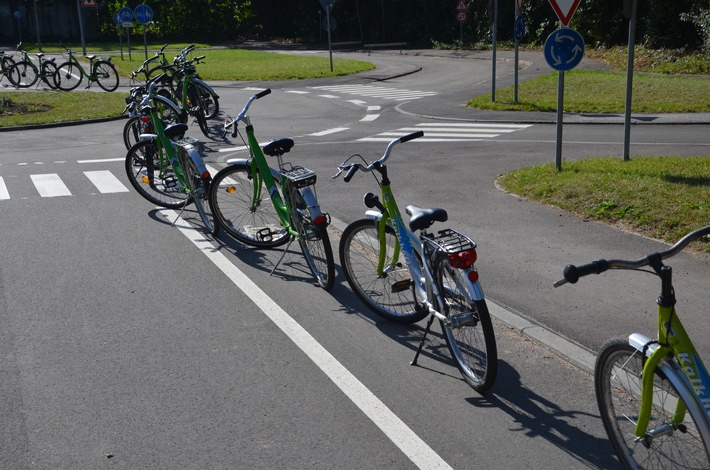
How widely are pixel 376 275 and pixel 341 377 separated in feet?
4.62

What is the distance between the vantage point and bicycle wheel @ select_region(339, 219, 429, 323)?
684 centimetres

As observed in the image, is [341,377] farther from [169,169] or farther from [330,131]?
[330,131]

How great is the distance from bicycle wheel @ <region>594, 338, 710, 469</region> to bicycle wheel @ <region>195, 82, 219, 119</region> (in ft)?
51.2

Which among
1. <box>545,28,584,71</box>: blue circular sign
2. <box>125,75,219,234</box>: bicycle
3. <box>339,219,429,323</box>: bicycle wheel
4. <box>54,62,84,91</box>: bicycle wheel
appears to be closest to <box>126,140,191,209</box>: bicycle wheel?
<box>125,75,219,234</box>: bicycle

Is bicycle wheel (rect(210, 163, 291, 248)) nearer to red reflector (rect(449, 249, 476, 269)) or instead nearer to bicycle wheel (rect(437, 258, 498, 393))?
bicycle wheel (rect(437, 258, 498, 393))

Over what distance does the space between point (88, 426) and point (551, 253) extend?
16.1 feet

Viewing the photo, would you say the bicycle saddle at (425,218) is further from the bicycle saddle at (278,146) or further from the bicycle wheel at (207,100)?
the bicycle wheel at (207,100)

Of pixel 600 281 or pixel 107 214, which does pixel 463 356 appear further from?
pixel 107 214

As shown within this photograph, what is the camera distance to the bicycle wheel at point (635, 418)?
13.4 feet

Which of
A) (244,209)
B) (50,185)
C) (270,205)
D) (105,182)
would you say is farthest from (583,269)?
(50,185)

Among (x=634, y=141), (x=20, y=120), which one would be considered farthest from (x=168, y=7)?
(x=634, y=141)

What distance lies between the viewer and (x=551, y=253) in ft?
28.6

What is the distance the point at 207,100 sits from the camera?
1962 cm

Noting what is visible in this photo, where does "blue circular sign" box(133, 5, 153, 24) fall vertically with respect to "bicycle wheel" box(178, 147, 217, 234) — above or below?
above
